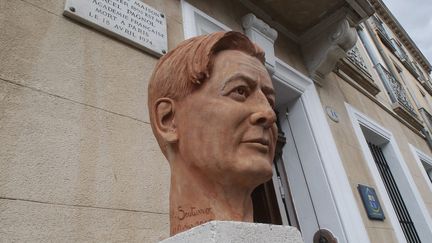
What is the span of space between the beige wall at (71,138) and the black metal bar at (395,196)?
452 centimetres

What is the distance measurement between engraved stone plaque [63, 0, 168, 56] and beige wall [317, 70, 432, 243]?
252 cm

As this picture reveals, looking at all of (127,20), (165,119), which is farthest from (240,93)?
(127,20)

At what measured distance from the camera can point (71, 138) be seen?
1.65 m

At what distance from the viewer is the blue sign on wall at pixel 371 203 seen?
369 centimetres

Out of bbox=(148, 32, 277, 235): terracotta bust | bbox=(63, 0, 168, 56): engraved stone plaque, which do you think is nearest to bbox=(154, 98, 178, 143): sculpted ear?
bbox=(148, 32, 277, 235): terracotta bust

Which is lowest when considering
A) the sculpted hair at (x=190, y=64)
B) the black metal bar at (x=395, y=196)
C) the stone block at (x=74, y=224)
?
the stone block at (x=74, y=224)

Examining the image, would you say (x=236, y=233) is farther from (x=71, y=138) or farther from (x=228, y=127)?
(x=71, y=138)

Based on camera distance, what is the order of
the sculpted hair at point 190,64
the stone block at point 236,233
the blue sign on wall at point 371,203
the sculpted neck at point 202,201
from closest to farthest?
1. the stone block at point 236,233
2. the sculpted neck at point 202,201
3. the sculpted hair at point 190,64
4. the blue sign on wall at point 371,203

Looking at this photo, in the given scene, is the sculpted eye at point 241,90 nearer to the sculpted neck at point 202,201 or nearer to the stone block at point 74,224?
the sculpted neck at point 202,201

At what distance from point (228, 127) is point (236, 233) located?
34cm

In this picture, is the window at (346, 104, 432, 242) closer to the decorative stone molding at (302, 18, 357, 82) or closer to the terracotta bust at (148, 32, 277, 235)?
the decorative stone molding at (302, 18, 357, 82)

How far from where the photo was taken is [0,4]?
5.72ft

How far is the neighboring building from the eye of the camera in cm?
150
